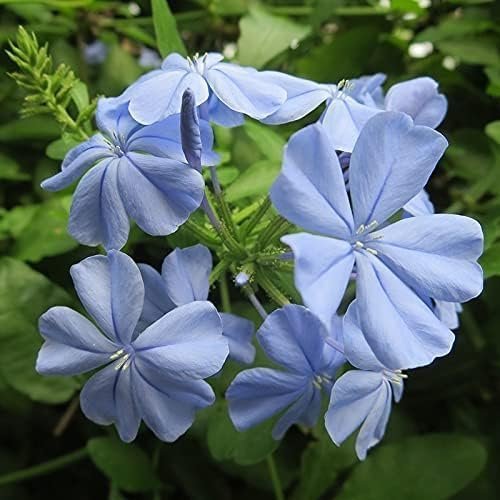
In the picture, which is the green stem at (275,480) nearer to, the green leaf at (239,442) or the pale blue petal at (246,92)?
the green leaf at (239,442)

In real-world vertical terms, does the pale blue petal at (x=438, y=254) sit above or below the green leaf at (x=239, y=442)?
above

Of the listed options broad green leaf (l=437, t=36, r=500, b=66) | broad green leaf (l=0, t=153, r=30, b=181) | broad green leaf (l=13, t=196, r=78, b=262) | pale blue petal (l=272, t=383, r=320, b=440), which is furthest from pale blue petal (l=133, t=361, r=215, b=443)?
broad green leaf (l=437, t=36, r=500, b=66)

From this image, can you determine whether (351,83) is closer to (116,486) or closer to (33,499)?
(116,486)

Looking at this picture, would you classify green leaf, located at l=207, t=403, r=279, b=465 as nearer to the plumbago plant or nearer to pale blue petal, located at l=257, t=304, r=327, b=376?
the plumbago plant

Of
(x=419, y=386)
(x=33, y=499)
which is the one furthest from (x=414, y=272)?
(x=33, y=499)

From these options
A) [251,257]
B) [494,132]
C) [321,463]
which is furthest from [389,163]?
[321,463]

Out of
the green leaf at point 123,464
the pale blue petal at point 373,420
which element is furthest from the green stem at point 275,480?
the pale blue petal at point 373,420
